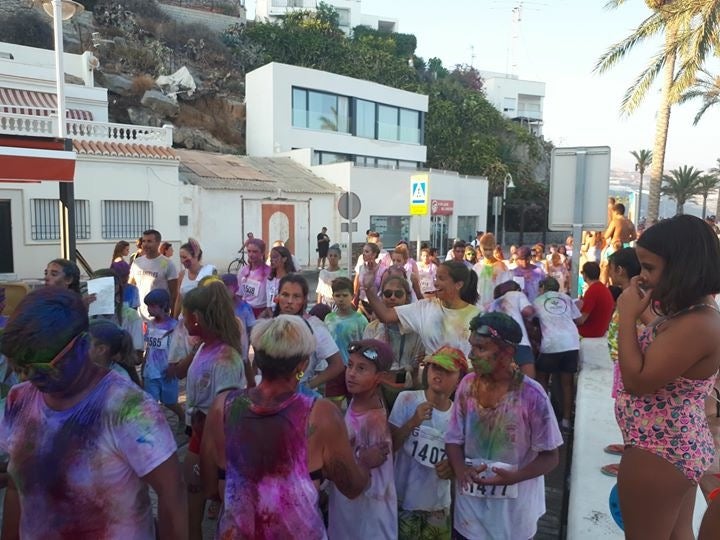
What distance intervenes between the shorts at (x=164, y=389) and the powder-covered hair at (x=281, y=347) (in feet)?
10.8

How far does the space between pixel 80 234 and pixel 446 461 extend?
1839cm

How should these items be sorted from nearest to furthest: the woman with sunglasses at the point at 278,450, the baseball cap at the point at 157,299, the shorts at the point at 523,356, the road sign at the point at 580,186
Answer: the woman with sunglasses at the point at 278,450
the shorts at the point at 523,356
the baseball cap at the point at 157,299
the road sign at the point at 580,186

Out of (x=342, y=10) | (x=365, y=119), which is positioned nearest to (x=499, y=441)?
(x=365, y=119)

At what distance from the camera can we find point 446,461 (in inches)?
111

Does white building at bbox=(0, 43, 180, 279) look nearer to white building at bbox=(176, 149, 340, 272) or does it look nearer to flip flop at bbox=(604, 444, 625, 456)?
white building at bbox=(176, 149, 340, 272)

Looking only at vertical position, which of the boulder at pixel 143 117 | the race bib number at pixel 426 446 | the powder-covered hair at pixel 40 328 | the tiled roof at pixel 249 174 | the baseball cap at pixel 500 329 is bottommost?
the race bib number at pixel 426 446

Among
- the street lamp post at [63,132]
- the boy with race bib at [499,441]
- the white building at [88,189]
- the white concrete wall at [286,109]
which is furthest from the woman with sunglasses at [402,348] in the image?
the white concrete wall at [286,109]

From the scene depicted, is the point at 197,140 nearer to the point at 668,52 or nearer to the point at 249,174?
the point at 249,174

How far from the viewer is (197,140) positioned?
30094mm

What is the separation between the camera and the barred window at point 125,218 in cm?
1906

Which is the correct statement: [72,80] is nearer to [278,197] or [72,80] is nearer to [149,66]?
[278,197]

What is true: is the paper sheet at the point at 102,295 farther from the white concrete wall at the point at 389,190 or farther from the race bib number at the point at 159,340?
the white concrete wall at the point at 389,190

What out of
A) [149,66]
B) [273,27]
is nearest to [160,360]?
[149,66]

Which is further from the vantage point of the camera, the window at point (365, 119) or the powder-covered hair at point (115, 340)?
the window at point (365, 119)
